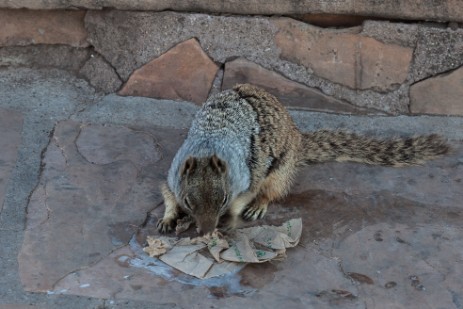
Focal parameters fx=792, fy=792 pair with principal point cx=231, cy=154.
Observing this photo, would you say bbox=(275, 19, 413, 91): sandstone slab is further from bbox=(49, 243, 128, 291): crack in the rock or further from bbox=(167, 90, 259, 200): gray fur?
bbox=(49, 243, 128, 291): crack in the rock

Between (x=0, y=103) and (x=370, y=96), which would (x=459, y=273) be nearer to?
(x=370, y=96)

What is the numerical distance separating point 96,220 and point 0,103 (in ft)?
3.93

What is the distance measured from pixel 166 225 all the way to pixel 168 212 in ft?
0.35

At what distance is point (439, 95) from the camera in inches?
181

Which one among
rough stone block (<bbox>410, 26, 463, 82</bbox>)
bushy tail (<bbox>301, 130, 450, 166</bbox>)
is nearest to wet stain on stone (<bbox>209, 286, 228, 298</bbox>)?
bushy tail (<bbox>301, 130, 450, 166</bbox>)

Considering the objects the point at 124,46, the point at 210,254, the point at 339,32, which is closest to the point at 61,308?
the point at 210,254

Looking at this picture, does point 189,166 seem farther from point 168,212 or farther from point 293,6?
point 293,6

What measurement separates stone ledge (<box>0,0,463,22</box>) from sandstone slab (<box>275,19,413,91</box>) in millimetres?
118

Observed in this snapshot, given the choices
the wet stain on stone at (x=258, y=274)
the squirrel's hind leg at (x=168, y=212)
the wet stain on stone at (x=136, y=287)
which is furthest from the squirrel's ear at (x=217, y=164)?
the wet stain on stone at (x=136, y=287)

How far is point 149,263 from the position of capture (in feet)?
11.6

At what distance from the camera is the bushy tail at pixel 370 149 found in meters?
4.36

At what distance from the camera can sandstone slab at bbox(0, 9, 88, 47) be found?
4.75 m

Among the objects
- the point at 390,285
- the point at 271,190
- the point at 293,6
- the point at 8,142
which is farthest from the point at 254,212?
the point at 8,142

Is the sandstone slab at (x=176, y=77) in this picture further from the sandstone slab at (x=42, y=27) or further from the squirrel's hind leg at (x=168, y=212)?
the squirrel's hind leg at (x=168, y=212)
